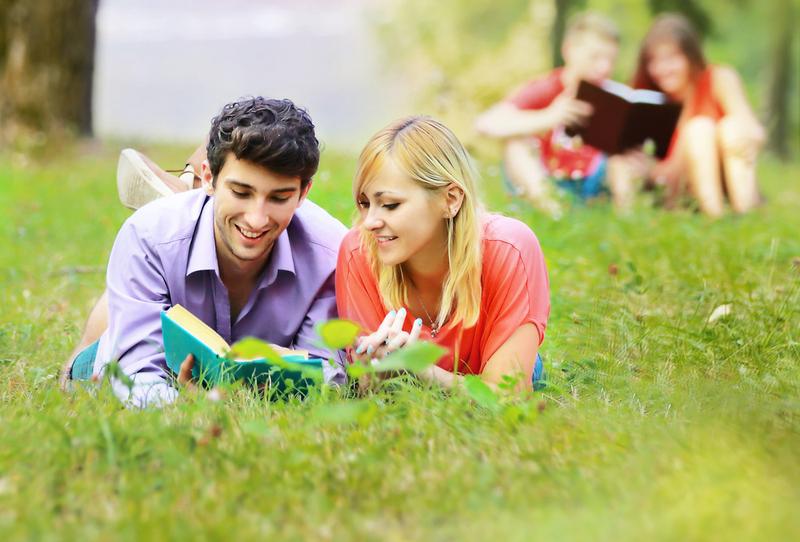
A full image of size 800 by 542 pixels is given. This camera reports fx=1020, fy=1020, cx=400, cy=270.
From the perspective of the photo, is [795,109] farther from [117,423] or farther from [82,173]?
[117,423]

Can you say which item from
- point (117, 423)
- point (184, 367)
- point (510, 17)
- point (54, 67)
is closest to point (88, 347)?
point (184, 367)

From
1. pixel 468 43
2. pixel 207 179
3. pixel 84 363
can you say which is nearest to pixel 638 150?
pixel 207 179

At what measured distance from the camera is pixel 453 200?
319 cm

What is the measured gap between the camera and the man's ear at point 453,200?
10.4 feet

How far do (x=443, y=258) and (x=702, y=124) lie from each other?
506 centimetres

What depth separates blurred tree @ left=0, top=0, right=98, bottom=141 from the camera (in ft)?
31.9

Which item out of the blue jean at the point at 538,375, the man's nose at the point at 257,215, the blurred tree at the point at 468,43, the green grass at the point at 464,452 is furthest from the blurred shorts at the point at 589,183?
the blurred tree at the point at 468,43

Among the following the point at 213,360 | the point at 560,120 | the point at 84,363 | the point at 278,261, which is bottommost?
the point at 84,363

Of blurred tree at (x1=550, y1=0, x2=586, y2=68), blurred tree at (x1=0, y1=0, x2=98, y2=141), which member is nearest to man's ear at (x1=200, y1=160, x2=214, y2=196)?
blurred tree at (x1=0, y1=0, x2=98, y2=141)

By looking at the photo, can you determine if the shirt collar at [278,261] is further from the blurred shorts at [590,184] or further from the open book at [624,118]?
the open book at [624,118]

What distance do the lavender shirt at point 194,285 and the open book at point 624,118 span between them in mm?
4344

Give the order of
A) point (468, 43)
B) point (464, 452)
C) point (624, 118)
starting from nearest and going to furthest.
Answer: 1. point (464, 452)
2. point (624, 118)
3. point (468, 43)

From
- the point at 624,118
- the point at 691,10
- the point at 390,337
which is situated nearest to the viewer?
the point at 390,337

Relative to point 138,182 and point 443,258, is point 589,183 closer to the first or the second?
point 138,182
